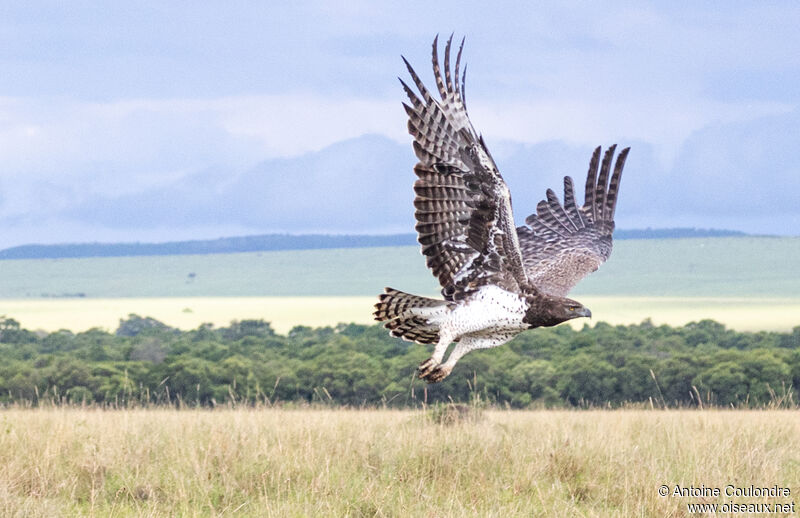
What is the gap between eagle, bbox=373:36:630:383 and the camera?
26.2ft

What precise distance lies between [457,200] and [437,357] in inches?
57.9

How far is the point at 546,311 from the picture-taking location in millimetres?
8242

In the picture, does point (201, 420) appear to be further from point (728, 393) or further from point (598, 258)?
point (728, 393)

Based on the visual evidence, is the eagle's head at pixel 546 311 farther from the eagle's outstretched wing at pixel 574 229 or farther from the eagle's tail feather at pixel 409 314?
the eagle's outstretched wing at pixel 574 229

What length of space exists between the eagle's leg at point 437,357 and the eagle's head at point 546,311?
2.13ft

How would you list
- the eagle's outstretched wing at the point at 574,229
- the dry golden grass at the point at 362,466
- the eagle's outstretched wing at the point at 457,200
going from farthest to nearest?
the eagle's outstretched wing at the point at 574,229, the dry golden grass at the point at 362,466, the eagle's outstretched wing at the point at 457,200


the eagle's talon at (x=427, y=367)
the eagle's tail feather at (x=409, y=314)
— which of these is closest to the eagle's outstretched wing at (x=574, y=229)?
the eagle's tail feather at (x=409, y=314)

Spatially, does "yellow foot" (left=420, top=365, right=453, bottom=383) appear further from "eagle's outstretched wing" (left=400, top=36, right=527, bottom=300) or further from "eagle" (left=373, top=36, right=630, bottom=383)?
"eagle's outstretched wing" (left=400, top=36, right=527, bottom=300)

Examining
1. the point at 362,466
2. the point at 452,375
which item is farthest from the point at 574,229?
the point at 452,375

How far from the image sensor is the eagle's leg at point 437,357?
7.74 metres

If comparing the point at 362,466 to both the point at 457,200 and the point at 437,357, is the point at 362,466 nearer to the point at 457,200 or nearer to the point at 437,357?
the point at 437,357

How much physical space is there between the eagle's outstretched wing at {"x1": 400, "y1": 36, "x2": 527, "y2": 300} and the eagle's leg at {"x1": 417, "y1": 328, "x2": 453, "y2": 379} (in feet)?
1.28

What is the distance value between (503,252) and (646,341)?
33132mm

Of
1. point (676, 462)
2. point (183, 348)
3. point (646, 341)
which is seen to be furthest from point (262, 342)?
point (676, 462)
